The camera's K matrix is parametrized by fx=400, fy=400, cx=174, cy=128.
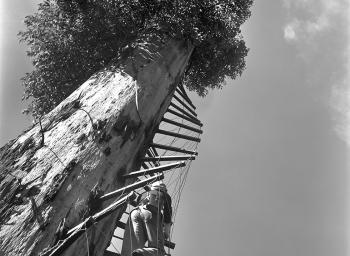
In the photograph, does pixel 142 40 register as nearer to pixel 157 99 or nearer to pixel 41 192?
pixel 157 99

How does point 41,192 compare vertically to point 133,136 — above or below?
below

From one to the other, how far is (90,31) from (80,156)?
5.98 meters

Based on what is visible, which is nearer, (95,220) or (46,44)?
(95,220)

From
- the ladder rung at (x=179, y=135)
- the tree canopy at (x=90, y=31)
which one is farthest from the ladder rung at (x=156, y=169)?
the tree canopy at (x=90, y=31)

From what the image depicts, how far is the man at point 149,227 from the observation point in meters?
5.94

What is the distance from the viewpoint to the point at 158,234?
6.34 meters

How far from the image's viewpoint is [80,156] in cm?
566

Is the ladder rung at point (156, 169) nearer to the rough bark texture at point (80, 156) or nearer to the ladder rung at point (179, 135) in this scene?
the rough bark texture at point (80, 156)

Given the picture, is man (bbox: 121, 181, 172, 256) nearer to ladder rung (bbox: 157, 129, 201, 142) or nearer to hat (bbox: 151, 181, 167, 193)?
hat (bbox: 151, 181, 167, 193)

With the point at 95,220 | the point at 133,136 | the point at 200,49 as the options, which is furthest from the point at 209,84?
the point at 95,220

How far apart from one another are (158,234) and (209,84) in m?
8.56

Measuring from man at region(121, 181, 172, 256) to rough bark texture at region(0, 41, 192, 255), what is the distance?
340mm

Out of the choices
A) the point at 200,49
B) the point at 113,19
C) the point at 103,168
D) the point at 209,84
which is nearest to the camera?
the point at 103,168

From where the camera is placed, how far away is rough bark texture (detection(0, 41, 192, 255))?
476 cm
